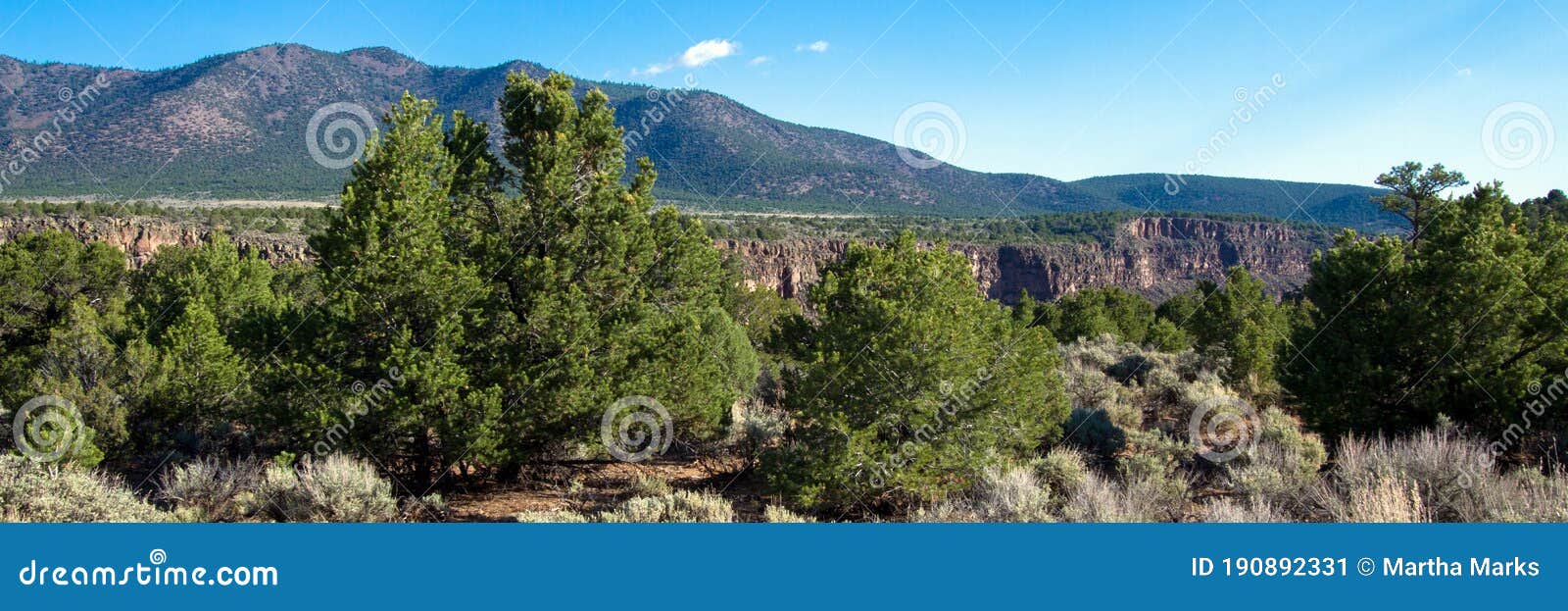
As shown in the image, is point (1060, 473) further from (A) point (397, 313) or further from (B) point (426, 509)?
(A) point (397, 313)

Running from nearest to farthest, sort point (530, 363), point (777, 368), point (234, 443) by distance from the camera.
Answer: point (530, 363) → point (234, 443) → point (777, 368)

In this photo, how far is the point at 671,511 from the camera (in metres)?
8.20

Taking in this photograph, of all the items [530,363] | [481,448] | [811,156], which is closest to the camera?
[481,448]

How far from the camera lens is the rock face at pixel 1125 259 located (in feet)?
253

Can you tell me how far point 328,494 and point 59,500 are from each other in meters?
2.22

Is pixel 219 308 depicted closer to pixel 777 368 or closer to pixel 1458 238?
pixel 777 368

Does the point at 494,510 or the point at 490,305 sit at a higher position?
the point at 490,305

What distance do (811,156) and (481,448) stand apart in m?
100.0

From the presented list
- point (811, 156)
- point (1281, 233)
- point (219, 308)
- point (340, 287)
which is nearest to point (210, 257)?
point (219, 308)

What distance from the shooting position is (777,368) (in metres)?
25.2

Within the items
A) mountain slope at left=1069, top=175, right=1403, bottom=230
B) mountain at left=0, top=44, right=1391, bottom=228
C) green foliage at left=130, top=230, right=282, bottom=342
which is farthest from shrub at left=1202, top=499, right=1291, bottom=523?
mountain slope at left=1069, top=175, right=1403, bottom=230

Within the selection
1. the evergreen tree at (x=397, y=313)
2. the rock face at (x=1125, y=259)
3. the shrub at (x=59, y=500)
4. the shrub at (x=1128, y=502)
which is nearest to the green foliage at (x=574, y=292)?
the evergreen tree at (x=397, y=313)

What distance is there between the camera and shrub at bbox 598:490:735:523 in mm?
7866

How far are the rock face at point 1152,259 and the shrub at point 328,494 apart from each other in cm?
7661
